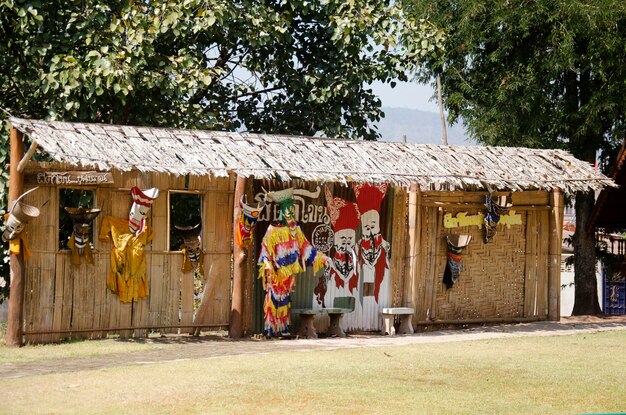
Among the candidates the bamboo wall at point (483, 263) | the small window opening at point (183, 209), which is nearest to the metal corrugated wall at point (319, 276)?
A: the bamboo wall at point (483, 263)

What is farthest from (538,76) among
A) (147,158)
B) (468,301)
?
(147,158)

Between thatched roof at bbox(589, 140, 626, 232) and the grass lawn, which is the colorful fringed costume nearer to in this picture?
the grass lawn

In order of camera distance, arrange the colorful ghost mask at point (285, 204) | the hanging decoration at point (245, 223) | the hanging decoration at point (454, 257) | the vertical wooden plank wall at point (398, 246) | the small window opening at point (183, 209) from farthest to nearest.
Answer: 1. the small window opening at point (183, 209)
2. the hanging decoration at point (454, 257)
3. the vertical wooden plank wall at point (398, 246)
4. the colorful ghost mask at point (285, 204)
5. the hanging decoration at point (245, 223)

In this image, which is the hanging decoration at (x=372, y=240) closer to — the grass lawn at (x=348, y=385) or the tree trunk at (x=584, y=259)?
the grass lawn at (x=348, y=385)

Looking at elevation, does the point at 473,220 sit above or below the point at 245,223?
above

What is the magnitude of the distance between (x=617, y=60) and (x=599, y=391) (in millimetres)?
10461

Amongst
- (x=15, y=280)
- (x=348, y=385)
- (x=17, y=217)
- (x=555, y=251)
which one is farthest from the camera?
(x=555, y=251)

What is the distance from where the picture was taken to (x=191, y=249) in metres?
15.1

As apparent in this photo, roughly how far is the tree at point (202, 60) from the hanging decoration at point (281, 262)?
3344 mm

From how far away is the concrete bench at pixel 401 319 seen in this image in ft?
54.0

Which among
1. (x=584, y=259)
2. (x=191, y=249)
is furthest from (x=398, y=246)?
(x=584, y=259)

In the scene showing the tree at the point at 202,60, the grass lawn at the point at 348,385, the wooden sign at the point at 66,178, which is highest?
the tree at the point at 202,60

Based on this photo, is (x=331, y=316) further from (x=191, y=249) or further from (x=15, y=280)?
(x=15, y=280)

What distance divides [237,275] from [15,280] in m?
2.95
